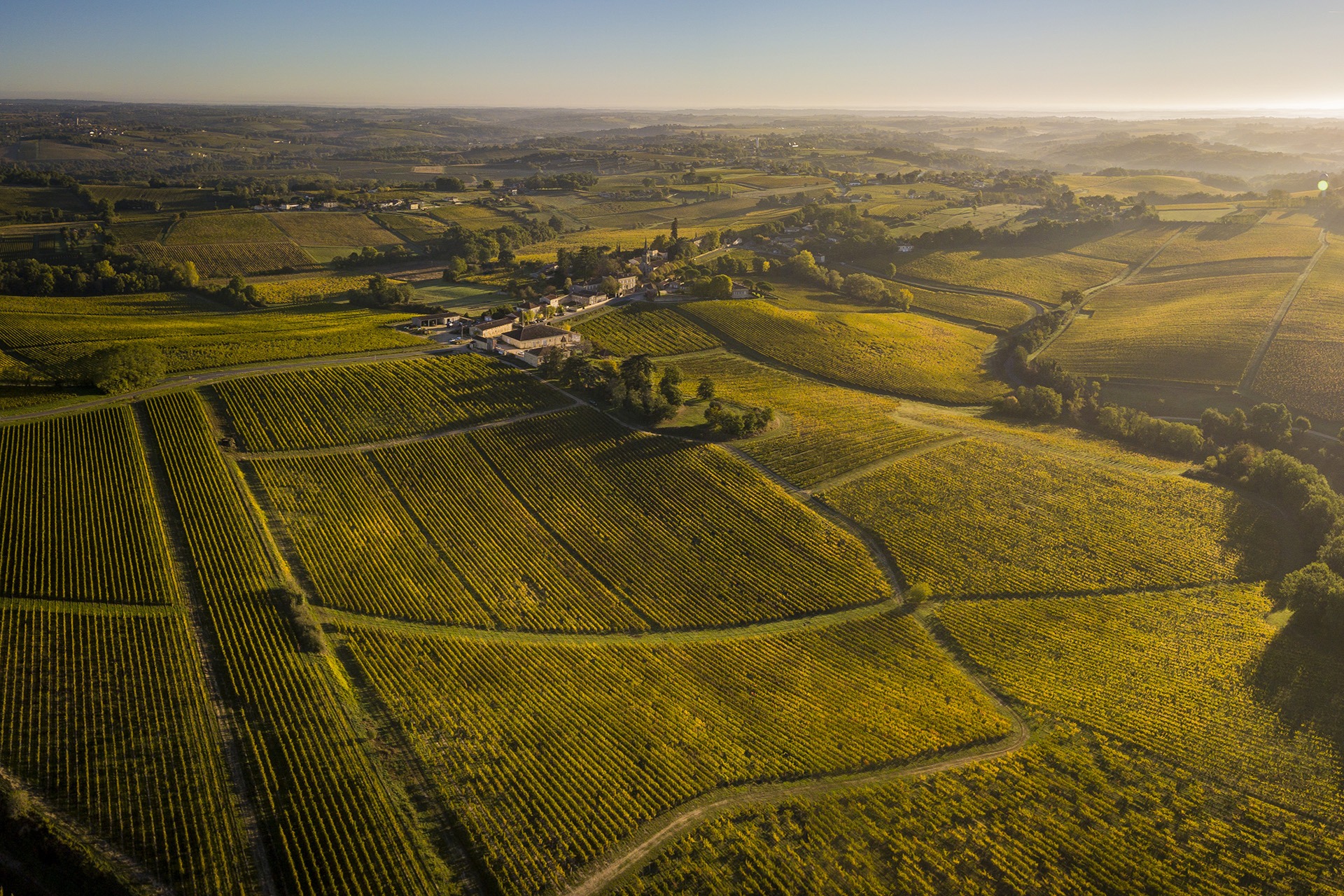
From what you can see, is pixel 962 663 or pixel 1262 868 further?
pixel 962 663

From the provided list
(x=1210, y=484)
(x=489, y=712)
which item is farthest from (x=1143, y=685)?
(x=489, y=712)

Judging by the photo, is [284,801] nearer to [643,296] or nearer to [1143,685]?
[1143,685]

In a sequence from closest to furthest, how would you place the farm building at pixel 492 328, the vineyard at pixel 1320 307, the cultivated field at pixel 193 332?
the cultivated field at pixel 193 332
the farm building at pixel 492 328
the vineyard at pixel 1320 307

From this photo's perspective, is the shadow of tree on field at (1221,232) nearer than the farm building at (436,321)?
No

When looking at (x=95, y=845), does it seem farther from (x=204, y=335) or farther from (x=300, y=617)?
(x=204, y=335)

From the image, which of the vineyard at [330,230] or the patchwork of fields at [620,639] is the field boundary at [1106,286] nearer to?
the patchwork of fields at [620,639]

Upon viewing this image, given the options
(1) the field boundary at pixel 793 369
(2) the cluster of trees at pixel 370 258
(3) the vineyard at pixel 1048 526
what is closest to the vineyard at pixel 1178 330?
(1) the field boundary at pixel 793 369
